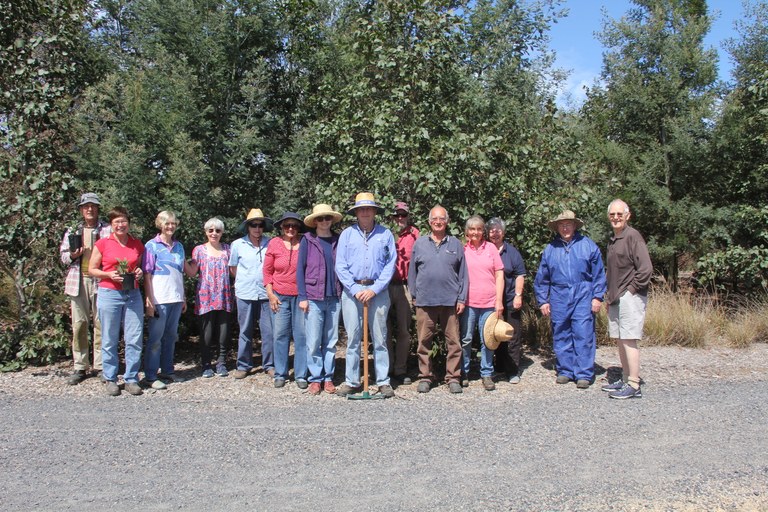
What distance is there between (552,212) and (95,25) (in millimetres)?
6641

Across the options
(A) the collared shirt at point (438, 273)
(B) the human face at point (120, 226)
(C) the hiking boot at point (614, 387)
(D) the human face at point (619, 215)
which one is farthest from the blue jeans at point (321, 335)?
(D) the human face at point (619, 215)

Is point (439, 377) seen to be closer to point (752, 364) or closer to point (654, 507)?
point (654, 507)

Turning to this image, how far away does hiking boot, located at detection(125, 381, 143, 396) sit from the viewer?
6.27m

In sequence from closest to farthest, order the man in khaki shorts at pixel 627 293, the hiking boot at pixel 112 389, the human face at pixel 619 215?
the man in khaki shorts at pixel 627 293 → the hiking boot at pixel 112 389 → the human face at pixel 619 215

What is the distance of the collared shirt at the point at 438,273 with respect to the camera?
6270 millimetres

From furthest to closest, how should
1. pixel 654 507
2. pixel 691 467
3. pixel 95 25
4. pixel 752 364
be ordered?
pixel 95 25, pixel 752 364, pixel 691 467, pixel 654 507

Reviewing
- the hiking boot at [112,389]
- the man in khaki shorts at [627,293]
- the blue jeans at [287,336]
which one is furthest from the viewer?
the blue jeans at [287,336]

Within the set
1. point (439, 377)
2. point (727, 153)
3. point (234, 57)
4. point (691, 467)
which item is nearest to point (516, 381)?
point (439, 377)

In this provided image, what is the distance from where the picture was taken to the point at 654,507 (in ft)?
12.1

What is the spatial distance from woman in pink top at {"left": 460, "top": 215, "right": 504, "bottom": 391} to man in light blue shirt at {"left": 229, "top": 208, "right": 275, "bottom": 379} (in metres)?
2.22

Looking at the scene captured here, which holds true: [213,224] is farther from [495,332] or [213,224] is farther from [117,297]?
[495,332]

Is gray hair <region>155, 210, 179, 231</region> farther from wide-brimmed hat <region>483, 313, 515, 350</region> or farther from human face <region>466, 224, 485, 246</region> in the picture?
wide-brimmed hat <region>483, 313, 515, 350</region>

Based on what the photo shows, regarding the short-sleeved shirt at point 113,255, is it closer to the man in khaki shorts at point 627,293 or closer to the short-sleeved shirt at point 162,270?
the short-sleeved shirt at point 162,270

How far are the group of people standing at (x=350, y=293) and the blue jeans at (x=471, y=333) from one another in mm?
15
